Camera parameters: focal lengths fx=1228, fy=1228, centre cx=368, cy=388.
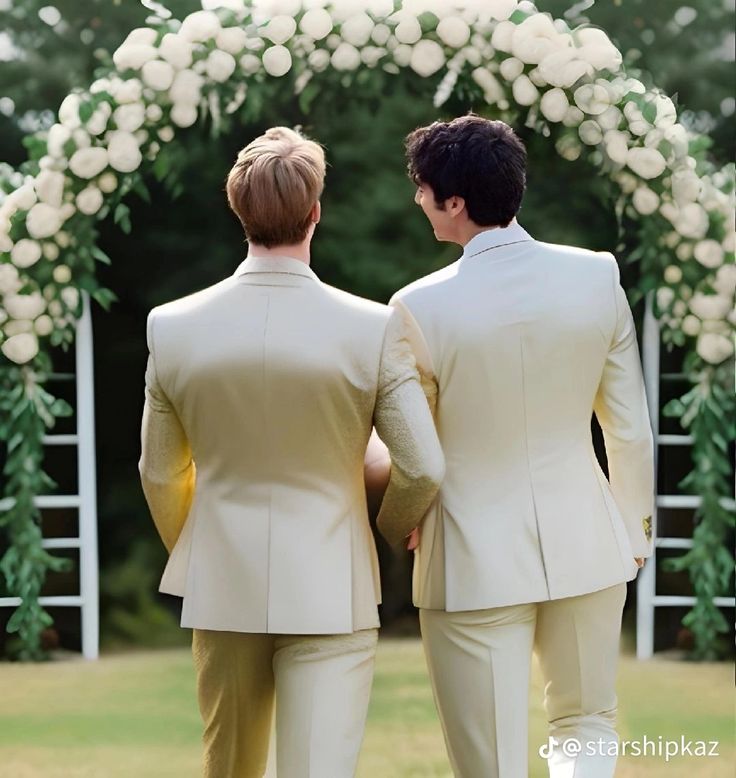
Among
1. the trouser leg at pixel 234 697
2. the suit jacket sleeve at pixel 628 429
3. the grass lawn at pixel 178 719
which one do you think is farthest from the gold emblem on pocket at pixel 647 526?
the grass lawn at pixel 178 719

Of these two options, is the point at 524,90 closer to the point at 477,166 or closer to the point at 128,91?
the point at 128,91

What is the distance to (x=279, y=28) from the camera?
4.09 metres

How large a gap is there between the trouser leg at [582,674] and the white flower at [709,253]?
1934 millimetres

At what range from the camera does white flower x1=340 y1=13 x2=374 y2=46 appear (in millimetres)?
4125

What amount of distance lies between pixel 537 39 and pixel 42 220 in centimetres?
176

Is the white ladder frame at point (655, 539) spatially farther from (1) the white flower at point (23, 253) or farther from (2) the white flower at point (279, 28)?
(1) the white flower at point (23, 253)

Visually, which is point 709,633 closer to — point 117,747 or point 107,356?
point 117,747

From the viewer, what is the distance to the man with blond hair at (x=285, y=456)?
234 cm

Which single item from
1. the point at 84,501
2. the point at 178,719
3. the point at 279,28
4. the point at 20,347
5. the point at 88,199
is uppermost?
the point at 279,28

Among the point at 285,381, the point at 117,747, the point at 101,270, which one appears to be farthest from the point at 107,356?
the point at 285,381

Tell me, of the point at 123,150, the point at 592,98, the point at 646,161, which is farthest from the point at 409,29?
the point at 123,150

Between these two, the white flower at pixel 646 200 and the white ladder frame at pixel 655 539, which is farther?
the white ladder frame at pixel 655 539

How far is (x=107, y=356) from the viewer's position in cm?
498

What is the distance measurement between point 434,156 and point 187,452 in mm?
814
